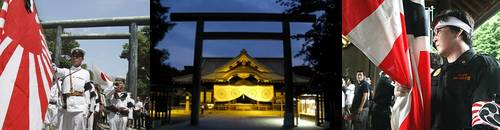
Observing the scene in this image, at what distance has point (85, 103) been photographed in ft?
11.3

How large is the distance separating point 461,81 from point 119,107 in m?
2.27

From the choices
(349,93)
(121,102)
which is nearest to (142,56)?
(121,102)

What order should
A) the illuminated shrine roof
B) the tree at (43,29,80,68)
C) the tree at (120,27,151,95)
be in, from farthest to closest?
the tree at (43,29,80,68)
the tree at (120,27,151,95)
the illuminated shrine roof

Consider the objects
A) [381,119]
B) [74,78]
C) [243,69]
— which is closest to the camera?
[243,69]

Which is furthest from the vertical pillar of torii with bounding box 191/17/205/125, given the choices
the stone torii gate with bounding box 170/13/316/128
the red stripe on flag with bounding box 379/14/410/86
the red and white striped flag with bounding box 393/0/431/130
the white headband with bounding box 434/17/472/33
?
the white headband with bounding box 434/17/472/33

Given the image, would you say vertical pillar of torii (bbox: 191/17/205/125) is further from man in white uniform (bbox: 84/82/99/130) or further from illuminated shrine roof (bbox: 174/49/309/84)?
man in white uniform (bbox: 84/82/99/130)

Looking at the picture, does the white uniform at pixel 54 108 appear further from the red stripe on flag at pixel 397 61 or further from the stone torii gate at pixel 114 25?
the red stripe on flag at pixel 397 61

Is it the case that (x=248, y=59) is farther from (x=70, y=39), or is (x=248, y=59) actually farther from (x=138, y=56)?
(x=70, y=39)

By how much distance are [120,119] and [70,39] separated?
2.23 feet

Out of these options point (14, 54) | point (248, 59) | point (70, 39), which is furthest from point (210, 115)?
point (70, 39)

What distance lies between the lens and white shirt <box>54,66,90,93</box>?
3245 millimetres

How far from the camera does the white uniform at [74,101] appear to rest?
3.27 m

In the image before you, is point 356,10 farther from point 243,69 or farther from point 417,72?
point 243,69

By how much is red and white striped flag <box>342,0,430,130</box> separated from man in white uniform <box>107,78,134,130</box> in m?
1.66
